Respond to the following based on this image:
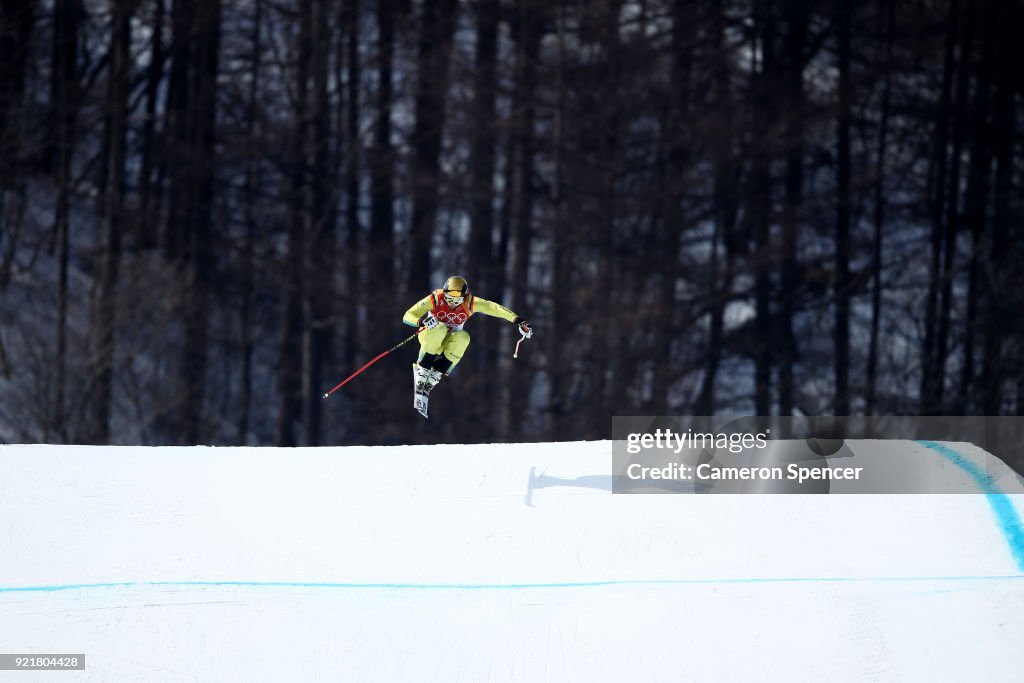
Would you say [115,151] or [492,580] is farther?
[115,151]

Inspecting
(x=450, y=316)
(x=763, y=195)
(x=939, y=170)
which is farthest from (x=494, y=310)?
(x=939, y=170)

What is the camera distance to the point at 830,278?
24.3 m

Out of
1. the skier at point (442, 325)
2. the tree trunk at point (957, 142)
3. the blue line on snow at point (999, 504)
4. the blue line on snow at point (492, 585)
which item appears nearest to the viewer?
the blue line on snow at point (492, 585)

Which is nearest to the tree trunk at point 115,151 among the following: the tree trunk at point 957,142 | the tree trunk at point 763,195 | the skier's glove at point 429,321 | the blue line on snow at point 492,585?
the tree trunk at point 763,195

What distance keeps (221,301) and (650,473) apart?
1705cm

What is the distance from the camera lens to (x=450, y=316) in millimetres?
Result: 9203

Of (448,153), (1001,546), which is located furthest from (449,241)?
(1001,546)

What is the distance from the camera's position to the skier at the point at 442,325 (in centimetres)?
912

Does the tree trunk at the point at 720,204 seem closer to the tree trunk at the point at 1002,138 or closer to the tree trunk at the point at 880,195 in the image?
the tree trunk at the point at 880,195

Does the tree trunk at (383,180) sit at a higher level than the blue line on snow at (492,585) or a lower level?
higher

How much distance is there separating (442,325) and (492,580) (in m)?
2.04

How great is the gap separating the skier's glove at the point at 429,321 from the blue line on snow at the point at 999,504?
3.70 meters

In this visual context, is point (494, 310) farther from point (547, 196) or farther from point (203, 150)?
point (203, 150)

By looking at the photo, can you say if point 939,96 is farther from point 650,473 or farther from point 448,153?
point 650,473
